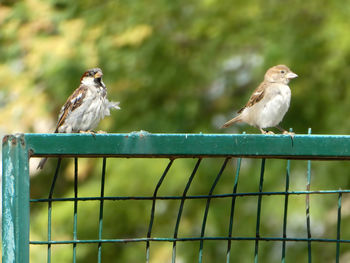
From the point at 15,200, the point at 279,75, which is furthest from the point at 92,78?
the point at 15,200

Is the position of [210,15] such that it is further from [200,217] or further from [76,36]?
[200,217]

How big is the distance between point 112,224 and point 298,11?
2.91 m

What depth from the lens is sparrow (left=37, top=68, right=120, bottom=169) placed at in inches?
204

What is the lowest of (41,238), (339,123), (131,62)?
(41,238)

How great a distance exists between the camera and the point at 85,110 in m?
5.20

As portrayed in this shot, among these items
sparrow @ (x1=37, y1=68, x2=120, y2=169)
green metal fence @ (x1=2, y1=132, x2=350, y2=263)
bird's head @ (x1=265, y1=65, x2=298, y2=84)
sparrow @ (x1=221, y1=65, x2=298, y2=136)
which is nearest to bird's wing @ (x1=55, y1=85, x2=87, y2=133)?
sparrow @ (x1=37, y1=68, x2=120, y2=169)

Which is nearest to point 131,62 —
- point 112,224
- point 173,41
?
point 173,41

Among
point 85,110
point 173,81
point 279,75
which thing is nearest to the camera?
point 85,110

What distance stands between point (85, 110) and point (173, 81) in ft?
11.0

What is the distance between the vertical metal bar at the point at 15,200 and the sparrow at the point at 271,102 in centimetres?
289

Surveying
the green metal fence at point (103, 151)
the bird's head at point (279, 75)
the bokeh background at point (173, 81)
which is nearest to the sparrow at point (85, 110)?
the bird's head at point (279, 75)

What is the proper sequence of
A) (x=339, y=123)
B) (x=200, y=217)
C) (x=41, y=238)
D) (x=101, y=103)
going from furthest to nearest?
1. (x=200, y=217)
2. (x=339, y=123)
3. (x=41, y=238)
4. (x=101, y=103)

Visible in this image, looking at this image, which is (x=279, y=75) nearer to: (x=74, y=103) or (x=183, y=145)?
(x=74, y=103)

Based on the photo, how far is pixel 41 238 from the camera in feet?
23.7
